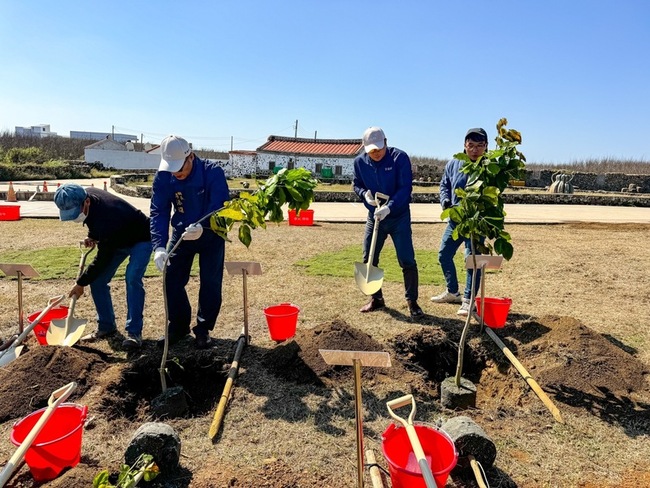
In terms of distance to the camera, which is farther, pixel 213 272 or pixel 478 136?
pixel 478 136

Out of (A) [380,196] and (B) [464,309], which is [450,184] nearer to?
(A) [380,196]

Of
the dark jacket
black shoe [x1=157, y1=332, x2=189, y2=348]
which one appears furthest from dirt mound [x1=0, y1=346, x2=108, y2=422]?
the dark jacket

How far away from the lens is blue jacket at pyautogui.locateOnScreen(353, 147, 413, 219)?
4672 millimetres

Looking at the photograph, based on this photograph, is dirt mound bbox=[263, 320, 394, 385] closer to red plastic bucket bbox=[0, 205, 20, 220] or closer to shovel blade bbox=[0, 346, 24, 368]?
shovel blade bbox=[0, 346, 24, 368]

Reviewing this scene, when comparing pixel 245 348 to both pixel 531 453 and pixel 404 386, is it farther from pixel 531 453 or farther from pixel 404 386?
pixel 531 453

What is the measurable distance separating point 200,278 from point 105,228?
93 centimetres

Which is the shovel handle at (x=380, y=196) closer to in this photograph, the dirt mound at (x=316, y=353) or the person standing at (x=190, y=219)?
the dirt mound at (x=316, y=353)

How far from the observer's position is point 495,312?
4.24m

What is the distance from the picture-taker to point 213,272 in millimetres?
3906

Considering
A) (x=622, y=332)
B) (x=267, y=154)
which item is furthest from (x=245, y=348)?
(x=267, y=154)

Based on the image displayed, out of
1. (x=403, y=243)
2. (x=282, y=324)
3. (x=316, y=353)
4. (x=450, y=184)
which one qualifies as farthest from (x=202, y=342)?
(x=450, y=184)

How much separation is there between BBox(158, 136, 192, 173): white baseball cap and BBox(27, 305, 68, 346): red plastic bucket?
73.2 inches

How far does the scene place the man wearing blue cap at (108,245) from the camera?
3816 millimetres

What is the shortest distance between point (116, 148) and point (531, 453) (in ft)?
183
